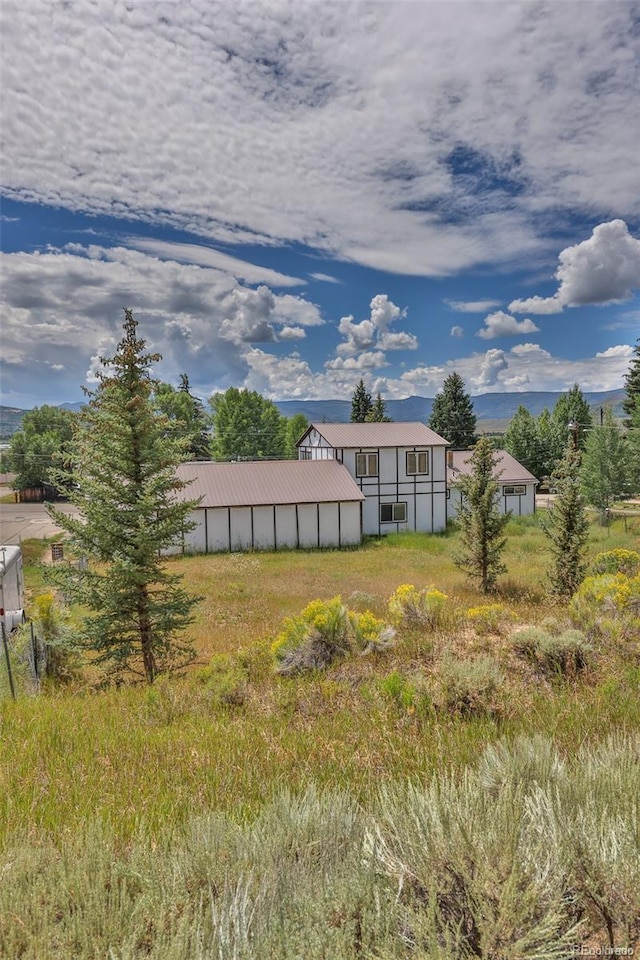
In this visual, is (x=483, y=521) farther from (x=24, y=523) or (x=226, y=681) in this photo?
(x=24, y=523)

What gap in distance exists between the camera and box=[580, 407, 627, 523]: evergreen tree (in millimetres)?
30073

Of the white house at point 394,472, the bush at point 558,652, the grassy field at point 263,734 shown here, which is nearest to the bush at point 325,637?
the grassy field at point 263,734

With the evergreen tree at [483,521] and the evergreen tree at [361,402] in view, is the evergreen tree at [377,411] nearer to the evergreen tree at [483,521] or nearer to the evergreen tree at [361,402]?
the evergreen tree at [361,402]

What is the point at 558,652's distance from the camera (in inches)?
219

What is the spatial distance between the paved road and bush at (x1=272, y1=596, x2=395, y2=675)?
20626 millimetres

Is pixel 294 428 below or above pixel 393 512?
above

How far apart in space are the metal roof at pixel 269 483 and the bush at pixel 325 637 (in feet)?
57.0

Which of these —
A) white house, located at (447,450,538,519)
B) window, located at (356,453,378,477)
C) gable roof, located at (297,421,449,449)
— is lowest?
white house, located at (447,450,538,519)

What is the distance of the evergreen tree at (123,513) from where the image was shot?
771cm

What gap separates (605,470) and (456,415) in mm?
21435

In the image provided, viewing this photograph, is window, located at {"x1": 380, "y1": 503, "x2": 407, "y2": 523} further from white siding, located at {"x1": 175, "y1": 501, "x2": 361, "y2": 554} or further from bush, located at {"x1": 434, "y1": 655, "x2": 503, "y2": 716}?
bush, located at {"x1": 434, "y1": 655, "x2": 503, "y2": 716}

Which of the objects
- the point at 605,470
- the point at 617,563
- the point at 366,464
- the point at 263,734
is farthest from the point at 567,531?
the point at 605,470

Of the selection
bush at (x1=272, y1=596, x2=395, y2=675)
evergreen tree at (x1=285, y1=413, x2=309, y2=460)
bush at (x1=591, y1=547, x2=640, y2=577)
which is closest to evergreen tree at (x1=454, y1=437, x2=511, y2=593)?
bush at (x1=591, y1=547, x2=640, y2=577)

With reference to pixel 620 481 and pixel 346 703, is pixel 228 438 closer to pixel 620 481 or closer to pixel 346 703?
pixel 620 481
